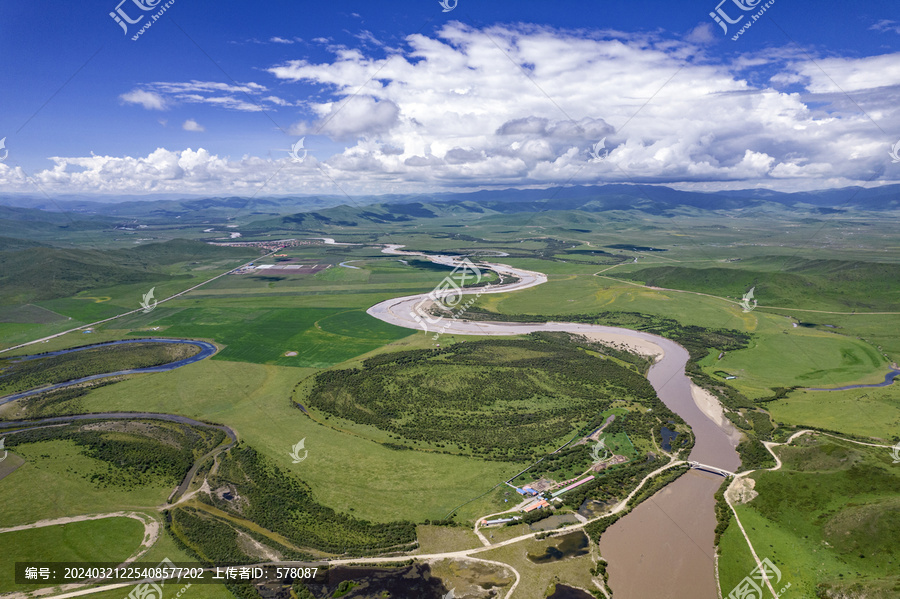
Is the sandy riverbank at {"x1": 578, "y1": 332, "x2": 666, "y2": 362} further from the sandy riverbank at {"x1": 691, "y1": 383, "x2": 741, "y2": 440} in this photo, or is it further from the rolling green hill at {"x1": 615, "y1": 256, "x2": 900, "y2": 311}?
the rolling green hill at {"x1": 615, "y1": 256, "x2": 900, "y2": 311}

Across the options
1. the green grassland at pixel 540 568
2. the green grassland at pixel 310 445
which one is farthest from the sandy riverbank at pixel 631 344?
the green grassland at pixel 540 568

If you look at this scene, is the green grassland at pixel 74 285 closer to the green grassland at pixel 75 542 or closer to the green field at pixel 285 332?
the green field at pixel 285 332

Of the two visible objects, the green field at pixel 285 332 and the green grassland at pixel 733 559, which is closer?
the green grassland at pixel 733 559

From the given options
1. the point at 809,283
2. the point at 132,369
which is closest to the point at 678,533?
the point at 132,369

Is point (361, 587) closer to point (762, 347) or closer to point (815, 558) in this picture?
point (815, 558)

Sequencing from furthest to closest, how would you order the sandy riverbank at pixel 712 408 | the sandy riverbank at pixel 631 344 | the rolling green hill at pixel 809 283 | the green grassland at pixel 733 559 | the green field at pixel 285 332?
the rolling green hill at pixel 809 283 < the sandy riverbank at pixel 631 344 < the green field at pixel 285 332 < the sandy riverbank at pixel 712 408 < the green grassland at pixel 733 559
